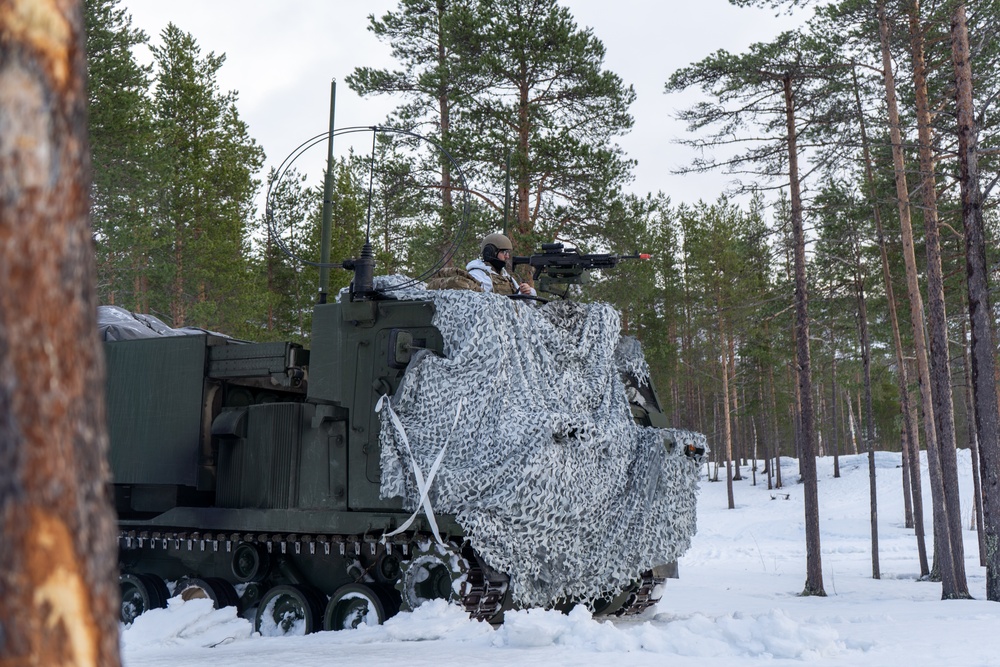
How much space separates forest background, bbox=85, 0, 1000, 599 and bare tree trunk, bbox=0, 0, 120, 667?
6.76 meters

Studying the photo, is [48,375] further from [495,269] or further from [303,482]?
[495,269]

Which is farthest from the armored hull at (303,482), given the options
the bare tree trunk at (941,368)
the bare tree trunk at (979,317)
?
the bare tree trunk at (941,368)

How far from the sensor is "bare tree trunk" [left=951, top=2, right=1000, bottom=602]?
12.1 meters

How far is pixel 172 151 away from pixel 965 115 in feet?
58.2

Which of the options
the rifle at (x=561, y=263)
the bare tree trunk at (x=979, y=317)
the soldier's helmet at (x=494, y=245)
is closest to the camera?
the rifle at (x=561, y=263)

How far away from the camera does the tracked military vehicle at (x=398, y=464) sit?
25.6ft

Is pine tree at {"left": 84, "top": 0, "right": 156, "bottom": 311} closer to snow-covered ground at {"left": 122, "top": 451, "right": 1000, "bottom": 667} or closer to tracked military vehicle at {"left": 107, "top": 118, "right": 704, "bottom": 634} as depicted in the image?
tracked military vehicle at {"left": 107, "top": 118, "right": 704, "bottom": 634}

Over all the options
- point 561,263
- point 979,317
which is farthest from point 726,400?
point 561,263

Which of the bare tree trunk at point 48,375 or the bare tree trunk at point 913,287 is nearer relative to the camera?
the bare tree trunk at point 48,375

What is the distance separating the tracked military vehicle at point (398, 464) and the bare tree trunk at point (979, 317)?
15.8 ft

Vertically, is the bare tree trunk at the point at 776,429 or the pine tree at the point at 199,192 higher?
the pine tree at the point at 199,192

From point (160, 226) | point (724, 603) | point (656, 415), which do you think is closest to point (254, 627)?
point (656, 415)

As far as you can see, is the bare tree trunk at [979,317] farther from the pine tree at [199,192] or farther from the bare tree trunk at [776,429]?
the bare tree trunk at [776,429]

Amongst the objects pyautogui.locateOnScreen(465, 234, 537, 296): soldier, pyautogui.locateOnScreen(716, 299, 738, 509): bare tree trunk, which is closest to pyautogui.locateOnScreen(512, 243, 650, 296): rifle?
pyautogui.locateOnScreen(465, 234, 537, 296): soldier
